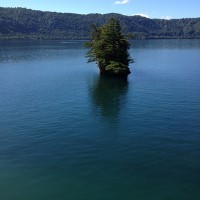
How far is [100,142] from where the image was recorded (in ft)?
183

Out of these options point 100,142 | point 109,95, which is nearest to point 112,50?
point 109,95

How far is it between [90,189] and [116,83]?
229 feet

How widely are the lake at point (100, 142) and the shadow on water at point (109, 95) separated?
0.76 ft

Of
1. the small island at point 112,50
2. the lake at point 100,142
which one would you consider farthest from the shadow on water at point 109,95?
the small island at point 112,50

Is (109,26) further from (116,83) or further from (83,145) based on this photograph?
(83,145)

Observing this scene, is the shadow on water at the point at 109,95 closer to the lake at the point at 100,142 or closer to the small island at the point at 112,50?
the lake at the point at 100,142

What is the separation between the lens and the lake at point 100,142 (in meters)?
41.2

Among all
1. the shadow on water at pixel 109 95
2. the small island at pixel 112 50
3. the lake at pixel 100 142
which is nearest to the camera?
the lake at pixel 100 142

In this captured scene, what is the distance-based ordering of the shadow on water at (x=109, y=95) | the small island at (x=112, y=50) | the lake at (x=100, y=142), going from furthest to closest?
1. the small island at (x=112, y=50)
2. the shadow on water at (x=109, y=95)
3. the lake at (x=100, y=142)

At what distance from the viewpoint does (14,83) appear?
108 metres

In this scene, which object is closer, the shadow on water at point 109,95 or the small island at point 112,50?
the shadow on water at point 109,95

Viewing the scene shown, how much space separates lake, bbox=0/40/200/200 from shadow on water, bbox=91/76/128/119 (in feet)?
0.76

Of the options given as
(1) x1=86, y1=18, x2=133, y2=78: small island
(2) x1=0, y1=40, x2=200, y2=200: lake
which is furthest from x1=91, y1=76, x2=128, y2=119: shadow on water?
(1) x1=86, y1=18, x2=133, y2=78: small island

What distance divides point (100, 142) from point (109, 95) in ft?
120
